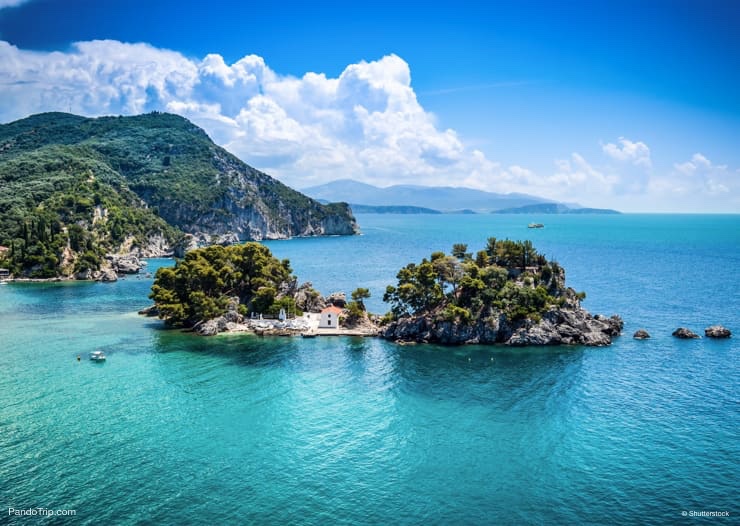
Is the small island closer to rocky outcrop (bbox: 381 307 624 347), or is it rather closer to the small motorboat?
rocky outcrop (bbox: 381 307 624 347)

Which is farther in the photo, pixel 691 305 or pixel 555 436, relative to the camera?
pixel 691 305

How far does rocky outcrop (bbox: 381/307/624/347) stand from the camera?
70688 mm

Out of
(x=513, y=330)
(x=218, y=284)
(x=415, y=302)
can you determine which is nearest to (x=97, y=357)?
(x=218, y=284)

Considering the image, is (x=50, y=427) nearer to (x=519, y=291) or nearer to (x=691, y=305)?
(x=519, y=291)

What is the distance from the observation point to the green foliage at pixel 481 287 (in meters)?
72.7

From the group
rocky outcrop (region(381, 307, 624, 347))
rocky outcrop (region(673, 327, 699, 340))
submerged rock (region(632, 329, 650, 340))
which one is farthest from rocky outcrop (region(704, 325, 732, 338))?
rocky outcrop (region(381, 307, 624, 347))

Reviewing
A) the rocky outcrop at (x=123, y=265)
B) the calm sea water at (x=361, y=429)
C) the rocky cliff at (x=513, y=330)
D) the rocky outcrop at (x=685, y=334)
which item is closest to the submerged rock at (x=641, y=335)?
the rocky cliff at (x=513, y=330)

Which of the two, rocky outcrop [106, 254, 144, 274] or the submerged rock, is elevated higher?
rocky outcrop [106, 254, 144, 274]

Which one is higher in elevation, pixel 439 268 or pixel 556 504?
pixel 439 268

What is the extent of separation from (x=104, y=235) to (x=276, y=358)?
11633 centimetres

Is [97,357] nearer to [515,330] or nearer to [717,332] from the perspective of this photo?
[515,330]

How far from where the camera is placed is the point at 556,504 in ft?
112

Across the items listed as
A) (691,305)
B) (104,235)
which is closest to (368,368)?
(691,305)

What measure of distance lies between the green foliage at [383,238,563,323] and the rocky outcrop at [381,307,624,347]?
110cm
